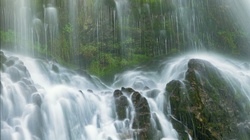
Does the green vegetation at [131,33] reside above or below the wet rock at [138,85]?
above

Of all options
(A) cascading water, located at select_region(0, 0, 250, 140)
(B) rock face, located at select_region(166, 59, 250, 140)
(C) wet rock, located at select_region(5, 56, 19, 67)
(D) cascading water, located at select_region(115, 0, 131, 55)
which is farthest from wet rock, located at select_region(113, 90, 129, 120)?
(D) cascading water, located at select_region(115, 0, 131, 55)

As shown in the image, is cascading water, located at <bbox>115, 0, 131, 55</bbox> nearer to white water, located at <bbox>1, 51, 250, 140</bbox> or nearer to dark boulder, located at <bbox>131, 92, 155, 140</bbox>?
white water, located at <bbox>1, 51, 250, 140</bbox>

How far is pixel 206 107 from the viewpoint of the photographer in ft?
48.0

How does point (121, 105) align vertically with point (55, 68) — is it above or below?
below

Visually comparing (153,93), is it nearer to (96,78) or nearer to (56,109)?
(56,109)

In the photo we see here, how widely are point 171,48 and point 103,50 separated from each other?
472 cm

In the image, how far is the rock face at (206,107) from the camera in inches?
559

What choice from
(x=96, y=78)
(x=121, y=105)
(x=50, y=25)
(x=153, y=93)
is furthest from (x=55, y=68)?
(x=153, y=93)

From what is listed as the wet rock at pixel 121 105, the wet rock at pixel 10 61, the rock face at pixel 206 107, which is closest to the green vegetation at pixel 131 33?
the wet rock at pixel 10 61

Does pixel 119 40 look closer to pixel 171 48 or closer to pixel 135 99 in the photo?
pixel 171 48

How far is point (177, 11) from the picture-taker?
24250 millimetres

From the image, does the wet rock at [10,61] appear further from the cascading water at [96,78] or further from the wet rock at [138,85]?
the wet rock at [138,85]

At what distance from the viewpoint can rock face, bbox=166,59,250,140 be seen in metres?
14.2

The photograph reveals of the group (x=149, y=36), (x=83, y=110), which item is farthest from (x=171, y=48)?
(x=83, y=110)
